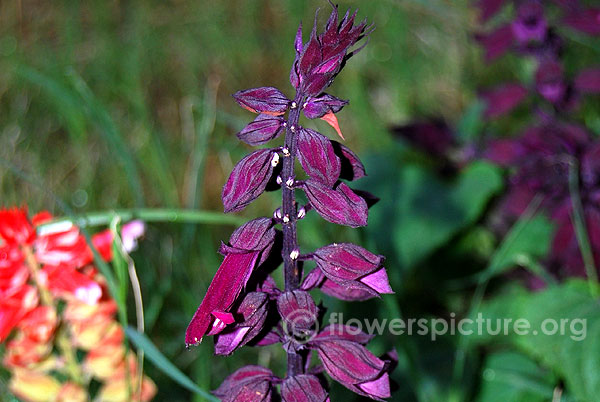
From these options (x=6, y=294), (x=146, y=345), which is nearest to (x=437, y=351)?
(x=146, y=345)

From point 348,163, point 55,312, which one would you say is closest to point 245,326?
point 348,163

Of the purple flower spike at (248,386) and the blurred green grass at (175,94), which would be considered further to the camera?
the blurred green grass at (175,94)

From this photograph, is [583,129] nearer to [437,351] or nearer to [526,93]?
[526,93]

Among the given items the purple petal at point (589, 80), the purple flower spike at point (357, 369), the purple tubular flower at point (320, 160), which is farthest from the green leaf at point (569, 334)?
the purple tubular flower at point (320, 160)

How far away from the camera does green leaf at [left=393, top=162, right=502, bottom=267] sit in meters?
1.20

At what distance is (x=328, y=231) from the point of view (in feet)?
4.54

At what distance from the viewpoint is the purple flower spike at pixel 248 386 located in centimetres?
53

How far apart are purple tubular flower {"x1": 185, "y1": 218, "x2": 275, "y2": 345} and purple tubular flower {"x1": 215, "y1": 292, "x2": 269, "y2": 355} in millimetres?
15

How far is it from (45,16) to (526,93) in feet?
5.11

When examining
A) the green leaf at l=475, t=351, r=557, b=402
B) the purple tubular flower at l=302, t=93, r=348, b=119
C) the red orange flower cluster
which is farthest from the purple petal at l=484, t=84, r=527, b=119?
the purple tubular flower at l=302, t=93, r=348, b=119

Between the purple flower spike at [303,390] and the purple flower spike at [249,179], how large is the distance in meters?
0.13

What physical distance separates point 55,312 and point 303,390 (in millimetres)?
335

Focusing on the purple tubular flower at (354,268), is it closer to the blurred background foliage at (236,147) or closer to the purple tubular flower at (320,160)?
the purple tubular flower at (320,160)

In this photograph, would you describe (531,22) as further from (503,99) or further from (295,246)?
(295,246)
